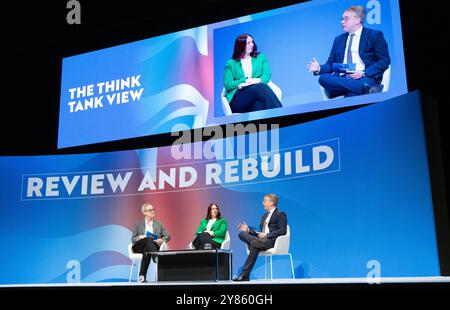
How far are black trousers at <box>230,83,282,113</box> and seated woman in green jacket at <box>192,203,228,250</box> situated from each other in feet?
4.33

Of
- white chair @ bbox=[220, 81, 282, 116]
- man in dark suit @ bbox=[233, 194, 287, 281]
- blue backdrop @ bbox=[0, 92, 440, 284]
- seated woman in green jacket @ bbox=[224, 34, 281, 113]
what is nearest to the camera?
blue backdrop @ bbox=[0, 92, 440, 284]

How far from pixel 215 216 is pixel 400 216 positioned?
2.45m

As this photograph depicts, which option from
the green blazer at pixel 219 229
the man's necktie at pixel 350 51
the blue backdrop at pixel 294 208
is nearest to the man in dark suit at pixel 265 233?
the blue backdrop at pixel 294 208

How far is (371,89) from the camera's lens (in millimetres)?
6008

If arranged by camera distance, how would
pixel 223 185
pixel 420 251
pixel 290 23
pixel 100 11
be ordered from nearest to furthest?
pixel 420 251, pixel 290 23, pixel 223 185, pixel 100 11

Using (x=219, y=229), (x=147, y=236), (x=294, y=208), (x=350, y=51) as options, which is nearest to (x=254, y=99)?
(x=350, y=51)

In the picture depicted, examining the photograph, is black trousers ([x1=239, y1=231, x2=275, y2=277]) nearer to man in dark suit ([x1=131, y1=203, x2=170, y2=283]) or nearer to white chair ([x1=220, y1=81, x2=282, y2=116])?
man in dark suit ([x1=131, y1=203, x2=170, y2=283])

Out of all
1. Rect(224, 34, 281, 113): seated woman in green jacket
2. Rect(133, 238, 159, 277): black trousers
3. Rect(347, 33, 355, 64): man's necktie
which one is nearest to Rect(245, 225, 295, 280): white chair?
Rect(133, 238, 159, 277): black trousers

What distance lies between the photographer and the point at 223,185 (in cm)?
721

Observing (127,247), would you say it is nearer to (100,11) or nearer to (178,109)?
(178,109)

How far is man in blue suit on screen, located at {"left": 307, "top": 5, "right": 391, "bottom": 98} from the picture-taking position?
5.99 m

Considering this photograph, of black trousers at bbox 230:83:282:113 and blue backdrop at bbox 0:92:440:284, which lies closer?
blue backdrop at bbox 0:92:440:284

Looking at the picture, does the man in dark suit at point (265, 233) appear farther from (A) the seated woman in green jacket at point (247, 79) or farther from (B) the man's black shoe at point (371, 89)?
(B) the man's black shoe at point (371, 89)
